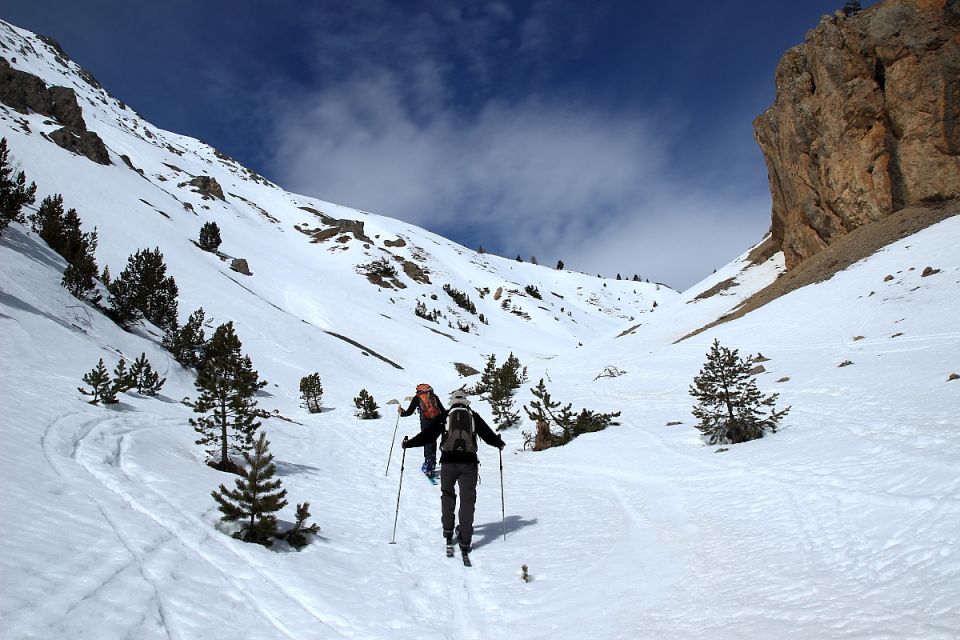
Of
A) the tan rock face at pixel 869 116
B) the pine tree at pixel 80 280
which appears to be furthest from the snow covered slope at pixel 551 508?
the tan rock face at pixel 869 116

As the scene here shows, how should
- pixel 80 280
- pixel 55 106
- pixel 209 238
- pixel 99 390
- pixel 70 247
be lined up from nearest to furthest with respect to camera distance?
1. pixel 99 390
2. pixel 80 280
3. pixel 70 247
4. pixel 209 238
5. pixel 55 106

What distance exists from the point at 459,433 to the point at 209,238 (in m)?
62.5

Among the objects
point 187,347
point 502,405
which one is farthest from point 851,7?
point 187,347

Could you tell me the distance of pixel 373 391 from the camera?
33531mm

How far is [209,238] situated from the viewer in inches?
2315

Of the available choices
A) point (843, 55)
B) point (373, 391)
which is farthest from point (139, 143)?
point (843, 55)

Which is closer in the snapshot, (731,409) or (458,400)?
(458,400)

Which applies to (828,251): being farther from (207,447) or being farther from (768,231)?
(207,447)

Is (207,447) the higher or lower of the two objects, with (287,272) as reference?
lower

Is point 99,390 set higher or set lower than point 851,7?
lower

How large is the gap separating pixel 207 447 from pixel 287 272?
6003cm

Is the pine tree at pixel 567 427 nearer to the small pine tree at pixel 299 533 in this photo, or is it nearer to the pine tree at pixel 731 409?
the pine tree at pixel 731 409

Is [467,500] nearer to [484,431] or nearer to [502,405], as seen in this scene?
[484,431]

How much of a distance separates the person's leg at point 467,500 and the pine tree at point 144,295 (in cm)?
2394
